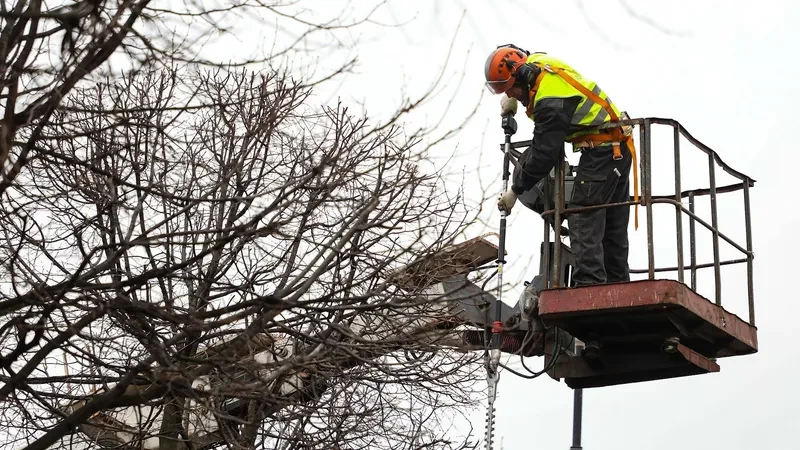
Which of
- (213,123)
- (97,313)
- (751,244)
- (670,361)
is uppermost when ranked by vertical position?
(213,123)

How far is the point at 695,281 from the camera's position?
34.4 ft

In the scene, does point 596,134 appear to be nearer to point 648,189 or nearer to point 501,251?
point 648,189

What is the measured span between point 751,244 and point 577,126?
7.48 ft

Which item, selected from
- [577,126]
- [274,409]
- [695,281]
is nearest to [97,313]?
[274,409]

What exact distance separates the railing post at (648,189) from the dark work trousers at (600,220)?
0.37 m

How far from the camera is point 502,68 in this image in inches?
411


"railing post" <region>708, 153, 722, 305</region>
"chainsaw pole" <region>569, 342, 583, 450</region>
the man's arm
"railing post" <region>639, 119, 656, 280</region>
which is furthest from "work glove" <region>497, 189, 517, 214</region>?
"chainsaw pole" <region>569, 342, 583, 450</region>

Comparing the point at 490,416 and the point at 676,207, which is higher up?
the point at 676,207

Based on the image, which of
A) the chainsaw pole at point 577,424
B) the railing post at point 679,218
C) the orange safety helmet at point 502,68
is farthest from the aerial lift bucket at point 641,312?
the chainsaw pole at point 577,424

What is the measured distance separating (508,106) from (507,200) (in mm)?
840

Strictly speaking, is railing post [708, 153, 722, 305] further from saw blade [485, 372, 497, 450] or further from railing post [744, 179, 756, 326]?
saw blade [485, 372, 497, 450]

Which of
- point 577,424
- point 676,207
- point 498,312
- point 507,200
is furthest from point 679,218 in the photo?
point 577,424

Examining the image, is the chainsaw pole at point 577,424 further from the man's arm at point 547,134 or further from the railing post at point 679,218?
the man's arm at point 547,134

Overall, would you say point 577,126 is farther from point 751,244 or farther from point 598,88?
point 751,244
